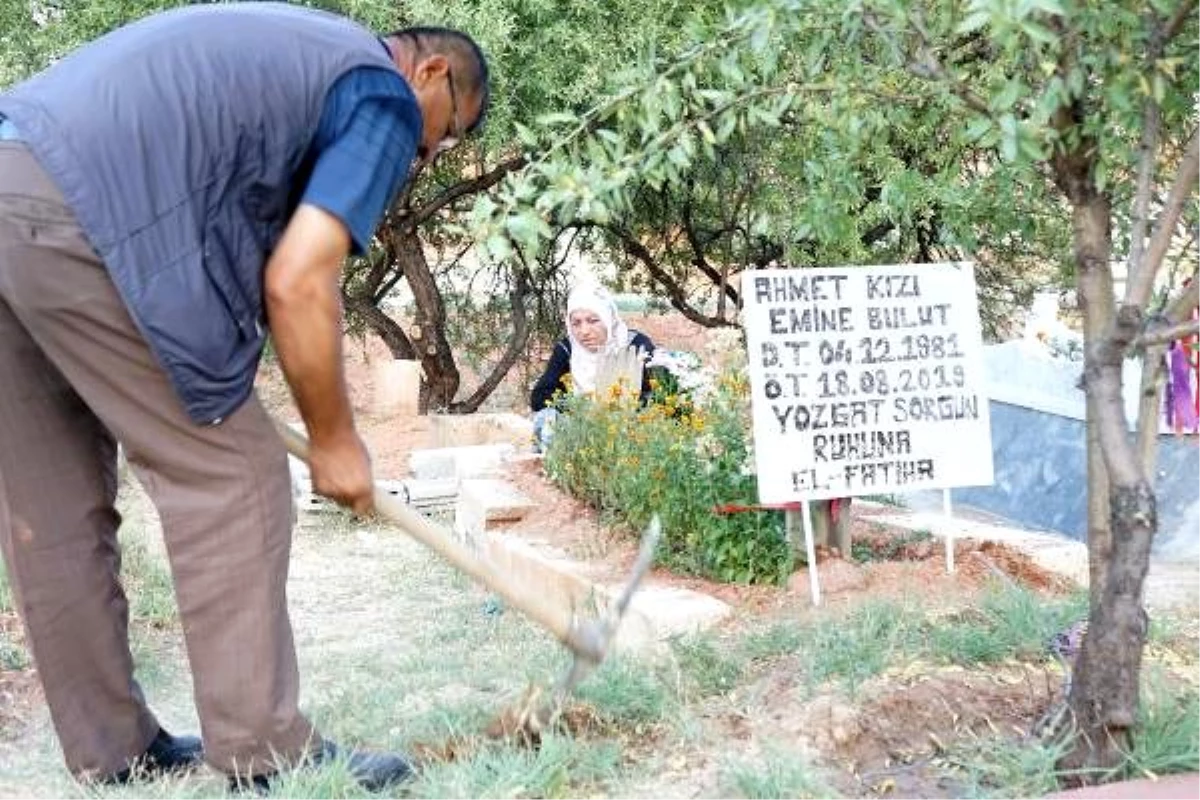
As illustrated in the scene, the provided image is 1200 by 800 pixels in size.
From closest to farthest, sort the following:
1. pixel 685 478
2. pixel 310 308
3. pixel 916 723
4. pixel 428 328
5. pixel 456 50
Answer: pixel 310 308 < pixel 456 50 < pixel 916 723 < pixel 685 478 < pixel 428 328

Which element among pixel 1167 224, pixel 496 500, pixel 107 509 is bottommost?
pixel 496 500

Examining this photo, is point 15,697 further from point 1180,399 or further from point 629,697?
point 1180,399

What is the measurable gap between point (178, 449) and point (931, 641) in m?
1.97

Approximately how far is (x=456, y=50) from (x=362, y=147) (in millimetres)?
375

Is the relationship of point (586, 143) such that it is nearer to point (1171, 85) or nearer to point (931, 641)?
point (1171, 85)

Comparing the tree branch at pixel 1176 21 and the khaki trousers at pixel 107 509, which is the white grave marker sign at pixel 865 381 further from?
the khaki trousers at pixel 107 509

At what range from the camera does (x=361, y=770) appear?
3232 millimetres

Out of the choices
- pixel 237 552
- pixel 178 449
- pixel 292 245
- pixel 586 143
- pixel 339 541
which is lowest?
pixel 339 541

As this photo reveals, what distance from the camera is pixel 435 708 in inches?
151

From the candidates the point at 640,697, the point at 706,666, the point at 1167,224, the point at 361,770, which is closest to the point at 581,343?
the point at 706,666

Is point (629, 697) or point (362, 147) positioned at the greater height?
point (362, 147)

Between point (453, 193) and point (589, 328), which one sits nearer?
point (589, 328)

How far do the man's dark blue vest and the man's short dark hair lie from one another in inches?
6.4

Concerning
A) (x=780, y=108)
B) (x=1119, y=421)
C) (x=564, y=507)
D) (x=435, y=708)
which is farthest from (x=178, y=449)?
(x=564, y=507)
